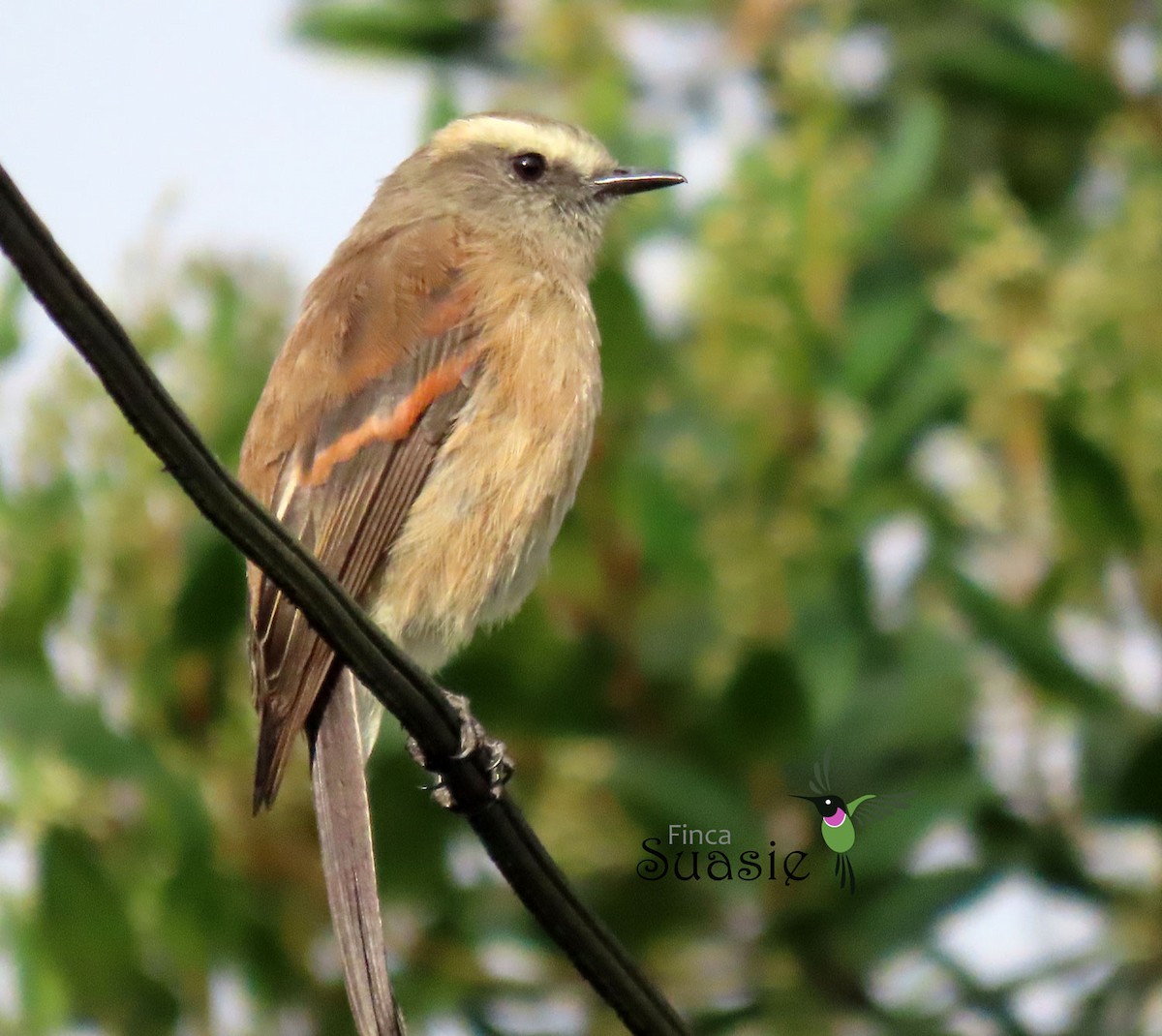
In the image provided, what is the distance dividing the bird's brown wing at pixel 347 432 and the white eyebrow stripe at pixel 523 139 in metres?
0.80

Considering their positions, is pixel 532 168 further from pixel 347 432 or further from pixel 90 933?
pixel 90 933

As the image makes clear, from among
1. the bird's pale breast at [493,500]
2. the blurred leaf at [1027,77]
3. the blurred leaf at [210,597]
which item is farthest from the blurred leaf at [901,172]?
the blurred leaf at [210,597]

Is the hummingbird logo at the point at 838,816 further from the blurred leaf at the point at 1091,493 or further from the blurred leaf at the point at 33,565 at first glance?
the blurred leaf at the point at 33,565

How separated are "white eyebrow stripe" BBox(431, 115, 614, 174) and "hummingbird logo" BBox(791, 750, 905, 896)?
1823 mm

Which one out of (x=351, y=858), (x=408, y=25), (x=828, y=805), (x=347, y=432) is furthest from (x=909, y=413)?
(x=408, y=25)

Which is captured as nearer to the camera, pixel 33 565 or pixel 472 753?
pixel 472 753

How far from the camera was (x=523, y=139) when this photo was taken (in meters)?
5.40

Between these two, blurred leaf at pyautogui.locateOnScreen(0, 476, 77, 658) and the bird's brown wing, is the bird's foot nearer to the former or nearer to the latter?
the bird's brown wing

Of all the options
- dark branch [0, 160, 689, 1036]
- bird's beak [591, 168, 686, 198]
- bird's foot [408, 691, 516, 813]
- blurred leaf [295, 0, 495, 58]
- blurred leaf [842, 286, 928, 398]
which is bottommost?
dark branch [0, 160, 689, 1036]

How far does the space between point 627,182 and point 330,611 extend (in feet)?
9.81

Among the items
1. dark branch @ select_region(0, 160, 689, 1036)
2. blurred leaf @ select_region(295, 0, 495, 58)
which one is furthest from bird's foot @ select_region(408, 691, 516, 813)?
blurred leaf @ select_region(295, 0, 495, 58)

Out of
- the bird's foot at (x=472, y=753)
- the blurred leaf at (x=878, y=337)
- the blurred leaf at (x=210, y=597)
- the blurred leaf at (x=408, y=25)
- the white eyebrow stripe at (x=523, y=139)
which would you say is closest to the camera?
the bird's foot at (x=472, y=753)

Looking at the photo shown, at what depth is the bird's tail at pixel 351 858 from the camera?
130 inches

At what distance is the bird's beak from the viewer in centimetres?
521
